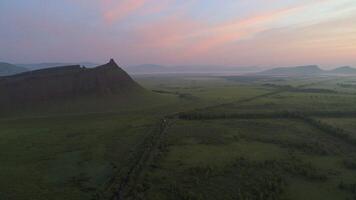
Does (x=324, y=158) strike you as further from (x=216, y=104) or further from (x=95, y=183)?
(x=216, y=104)

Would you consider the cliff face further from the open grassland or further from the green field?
the open grassland

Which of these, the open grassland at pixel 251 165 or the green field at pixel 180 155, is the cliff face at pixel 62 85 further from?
the open grassland at pixel 251 165

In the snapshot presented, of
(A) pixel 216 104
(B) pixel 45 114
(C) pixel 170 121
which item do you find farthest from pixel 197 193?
(A) pixel 216 104

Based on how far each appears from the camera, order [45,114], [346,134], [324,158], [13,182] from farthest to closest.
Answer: [45,114] → [346,134] → [324,158] → [13,182]

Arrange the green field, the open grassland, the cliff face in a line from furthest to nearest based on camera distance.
Result: the cliff face < the green field < the open grassland

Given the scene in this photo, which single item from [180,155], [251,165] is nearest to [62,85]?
[180,155]

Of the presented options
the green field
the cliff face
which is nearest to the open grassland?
the green field
